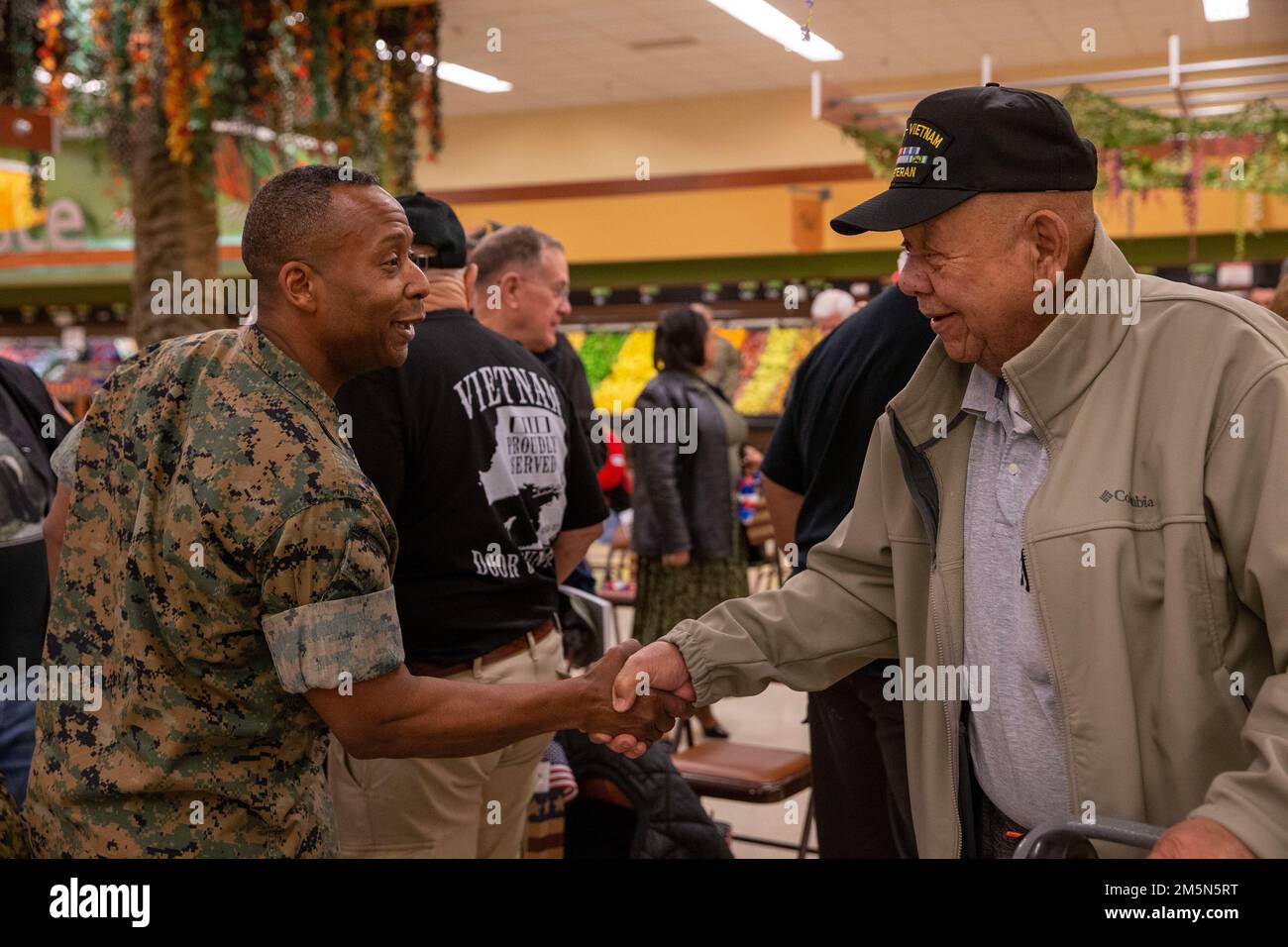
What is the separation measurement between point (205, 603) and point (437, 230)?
119 cm

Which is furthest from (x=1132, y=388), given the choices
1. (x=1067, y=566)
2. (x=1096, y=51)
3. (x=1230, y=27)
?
(x=1096, y=51)

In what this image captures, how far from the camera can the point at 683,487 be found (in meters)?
5.43

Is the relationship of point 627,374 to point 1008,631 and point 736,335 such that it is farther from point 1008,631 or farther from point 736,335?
point 1008,631

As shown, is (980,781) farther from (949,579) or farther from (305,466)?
(305,466)

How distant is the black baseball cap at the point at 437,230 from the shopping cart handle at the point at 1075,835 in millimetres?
1700

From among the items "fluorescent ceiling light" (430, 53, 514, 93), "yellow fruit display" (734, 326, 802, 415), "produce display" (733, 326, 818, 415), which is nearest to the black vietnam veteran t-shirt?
"produce display" (733, 326, 818, 415)

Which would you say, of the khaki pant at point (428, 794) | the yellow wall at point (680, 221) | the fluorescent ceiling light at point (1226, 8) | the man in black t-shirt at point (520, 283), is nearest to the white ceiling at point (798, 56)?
the fluorescent ceiling light at point (1226, 8)

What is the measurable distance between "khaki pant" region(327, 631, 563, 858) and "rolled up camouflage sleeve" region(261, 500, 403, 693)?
2.65 feet

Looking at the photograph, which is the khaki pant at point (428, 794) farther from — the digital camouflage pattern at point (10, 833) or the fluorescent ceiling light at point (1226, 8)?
the fluorescent ceiling light at point (1226, 8)

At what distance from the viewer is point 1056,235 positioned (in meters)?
1.61

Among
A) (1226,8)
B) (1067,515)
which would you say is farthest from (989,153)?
(1226,8)

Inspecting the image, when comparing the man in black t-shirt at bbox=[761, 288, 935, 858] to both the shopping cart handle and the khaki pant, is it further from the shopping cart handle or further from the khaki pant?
the shopping cart handle

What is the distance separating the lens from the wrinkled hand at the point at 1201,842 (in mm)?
1273
